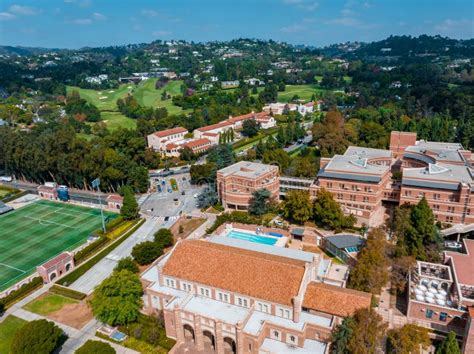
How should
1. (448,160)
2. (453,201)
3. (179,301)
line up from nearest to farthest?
(179,301)
(453,201)
(448,160)

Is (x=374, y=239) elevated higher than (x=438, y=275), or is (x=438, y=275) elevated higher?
(x=374, y=239)

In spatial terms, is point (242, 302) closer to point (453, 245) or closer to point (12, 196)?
point (453, 245)

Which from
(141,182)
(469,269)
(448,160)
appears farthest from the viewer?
(141,182)

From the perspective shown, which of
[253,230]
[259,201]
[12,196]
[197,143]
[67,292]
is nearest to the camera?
[67,292]

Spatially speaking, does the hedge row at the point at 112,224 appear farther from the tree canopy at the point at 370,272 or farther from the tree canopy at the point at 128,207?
the tree canopy at the point at 370,272

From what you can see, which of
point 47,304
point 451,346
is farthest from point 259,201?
point 451,346

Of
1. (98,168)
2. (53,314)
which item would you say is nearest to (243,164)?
(98,168)

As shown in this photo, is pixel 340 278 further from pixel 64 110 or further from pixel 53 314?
→ pixel 64 110
